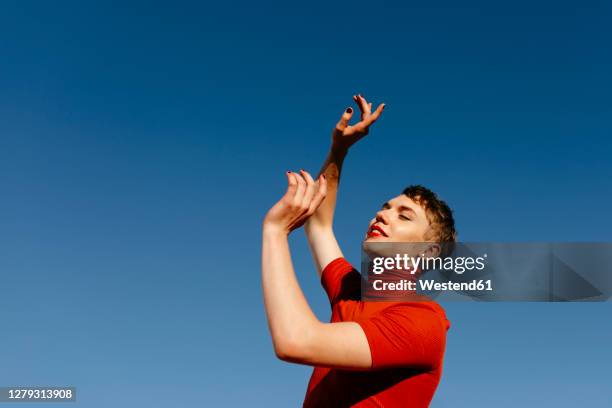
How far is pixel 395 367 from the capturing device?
13.6 feet

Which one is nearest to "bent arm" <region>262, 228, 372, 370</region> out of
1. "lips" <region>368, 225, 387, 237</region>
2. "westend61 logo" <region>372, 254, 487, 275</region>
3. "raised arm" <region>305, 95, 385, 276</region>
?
"westend61 logo" <region>372, 254, 487, 275</region>

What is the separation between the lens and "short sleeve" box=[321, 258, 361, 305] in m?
5.45

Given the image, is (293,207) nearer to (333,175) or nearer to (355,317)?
(355,317)

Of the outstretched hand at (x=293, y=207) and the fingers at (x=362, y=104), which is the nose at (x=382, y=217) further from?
the outstretched hand at (x=293, y=207)

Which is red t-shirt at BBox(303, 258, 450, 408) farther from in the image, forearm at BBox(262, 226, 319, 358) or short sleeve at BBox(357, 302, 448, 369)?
forearm at BBox(262, 226, 319, 358)

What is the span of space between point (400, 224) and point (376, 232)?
0.24 m

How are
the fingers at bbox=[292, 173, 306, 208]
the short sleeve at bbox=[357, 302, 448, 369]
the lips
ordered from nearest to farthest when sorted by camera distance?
1. the fingers at bbox=[292, 173, 306, 208]
2. the short sleeve at bbox=[357, 302, 448, 369]
3. the lips

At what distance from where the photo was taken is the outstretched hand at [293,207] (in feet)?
12.5

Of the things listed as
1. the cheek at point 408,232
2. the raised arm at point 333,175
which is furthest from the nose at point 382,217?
the raised arm at point 333,175

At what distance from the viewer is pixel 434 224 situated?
218 inches

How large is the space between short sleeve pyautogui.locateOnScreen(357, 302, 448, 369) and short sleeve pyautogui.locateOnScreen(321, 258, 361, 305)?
3.31 feet

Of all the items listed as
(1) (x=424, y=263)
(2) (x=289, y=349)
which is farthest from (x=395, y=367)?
(1) (x=424, y=263)

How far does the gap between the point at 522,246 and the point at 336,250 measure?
173 cm

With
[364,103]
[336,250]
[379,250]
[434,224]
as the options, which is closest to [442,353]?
[379,250]
